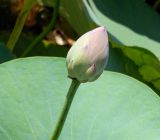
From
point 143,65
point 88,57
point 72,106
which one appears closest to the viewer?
point 88,57

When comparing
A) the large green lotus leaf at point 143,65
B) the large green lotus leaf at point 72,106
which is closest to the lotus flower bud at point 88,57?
the large green lotus leaf at point 72,106

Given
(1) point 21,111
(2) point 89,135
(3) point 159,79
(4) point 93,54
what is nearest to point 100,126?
(2) point 89,135

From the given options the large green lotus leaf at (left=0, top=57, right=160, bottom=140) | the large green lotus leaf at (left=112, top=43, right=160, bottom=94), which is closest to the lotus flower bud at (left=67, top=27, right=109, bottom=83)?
the large green lotus leaf at (left=0, top=57, right=160, bottom=140)

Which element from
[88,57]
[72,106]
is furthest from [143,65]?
[88,57]

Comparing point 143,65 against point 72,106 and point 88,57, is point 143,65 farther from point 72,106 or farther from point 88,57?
point 88,57

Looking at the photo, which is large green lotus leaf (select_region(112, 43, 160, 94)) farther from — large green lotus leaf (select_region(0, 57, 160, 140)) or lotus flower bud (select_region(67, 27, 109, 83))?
lotus flower bud (select_region(67, 27, 109, 83))

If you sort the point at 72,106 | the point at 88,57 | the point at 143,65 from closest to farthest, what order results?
the point at 88,57 → the point at 72,106 → the point at 143,65

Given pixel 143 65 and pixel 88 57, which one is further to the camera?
pixel 143 65

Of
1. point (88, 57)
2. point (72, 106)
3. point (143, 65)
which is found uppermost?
point (88, 57)
